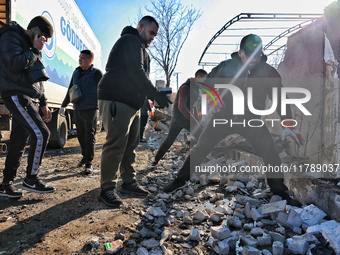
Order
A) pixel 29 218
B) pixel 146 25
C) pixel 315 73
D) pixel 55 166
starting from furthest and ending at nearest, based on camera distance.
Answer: pixel 55 166 → pixel 315 73 → pixel 146 25 → pixel 29 218

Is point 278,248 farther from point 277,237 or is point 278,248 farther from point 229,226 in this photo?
point 229,226

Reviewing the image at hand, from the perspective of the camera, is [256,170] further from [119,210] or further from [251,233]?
[119,210]

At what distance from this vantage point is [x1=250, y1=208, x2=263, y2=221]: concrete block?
2.32 meters

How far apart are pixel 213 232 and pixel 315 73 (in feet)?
10.5

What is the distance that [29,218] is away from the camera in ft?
7.24

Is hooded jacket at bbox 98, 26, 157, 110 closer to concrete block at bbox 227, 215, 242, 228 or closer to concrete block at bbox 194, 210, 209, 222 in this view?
concrete block at bbox 194, 210, 209, 222

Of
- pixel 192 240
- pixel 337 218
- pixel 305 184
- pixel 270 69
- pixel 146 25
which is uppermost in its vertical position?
pixel 146 25

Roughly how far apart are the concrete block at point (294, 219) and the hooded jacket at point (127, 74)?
5.84ft

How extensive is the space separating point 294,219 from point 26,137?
2.99m

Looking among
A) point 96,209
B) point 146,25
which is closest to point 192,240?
point 96,209

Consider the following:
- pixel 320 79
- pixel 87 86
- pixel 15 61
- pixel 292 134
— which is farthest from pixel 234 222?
pixel 87 86

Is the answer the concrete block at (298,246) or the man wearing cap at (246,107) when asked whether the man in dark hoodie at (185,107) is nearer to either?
the man wearing cap at (246,107)

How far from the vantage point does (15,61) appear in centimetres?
238

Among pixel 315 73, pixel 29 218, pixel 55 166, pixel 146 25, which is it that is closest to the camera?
pixel 29 218
